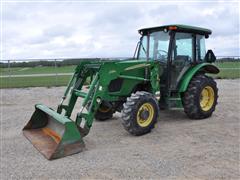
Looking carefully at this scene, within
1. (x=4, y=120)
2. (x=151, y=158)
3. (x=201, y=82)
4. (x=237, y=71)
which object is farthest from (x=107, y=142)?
(x=237, y=71)

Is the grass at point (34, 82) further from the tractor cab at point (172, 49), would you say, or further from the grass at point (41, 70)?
the tractor cab at point (172, 49)

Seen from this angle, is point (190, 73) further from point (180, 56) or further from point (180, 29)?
point (180, 29)

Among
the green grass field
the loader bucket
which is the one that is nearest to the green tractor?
the loader bucket

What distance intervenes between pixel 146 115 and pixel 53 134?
6.10 ft

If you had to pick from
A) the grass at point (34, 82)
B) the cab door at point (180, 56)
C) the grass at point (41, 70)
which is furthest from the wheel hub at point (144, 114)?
the grass at point (41, 70)

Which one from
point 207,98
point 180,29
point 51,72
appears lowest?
point 207,98

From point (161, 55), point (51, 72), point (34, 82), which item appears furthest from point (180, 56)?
point (51, 72)

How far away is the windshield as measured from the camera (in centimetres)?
708

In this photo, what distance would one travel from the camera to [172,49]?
23.0ft

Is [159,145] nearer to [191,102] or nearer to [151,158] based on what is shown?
[151,158]

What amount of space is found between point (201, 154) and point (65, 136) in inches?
87.8

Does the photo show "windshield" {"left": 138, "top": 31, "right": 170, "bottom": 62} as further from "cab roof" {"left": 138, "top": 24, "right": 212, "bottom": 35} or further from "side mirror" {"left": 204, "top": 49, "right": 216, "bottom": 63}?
"side mirror" {"left": 204, "top": 49, "right": 216, "bottom": 63}

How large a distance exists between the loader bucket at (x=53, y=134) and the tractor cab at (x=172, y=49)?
2.67 metres

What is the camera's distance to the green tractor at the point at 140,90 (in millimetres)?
5684
